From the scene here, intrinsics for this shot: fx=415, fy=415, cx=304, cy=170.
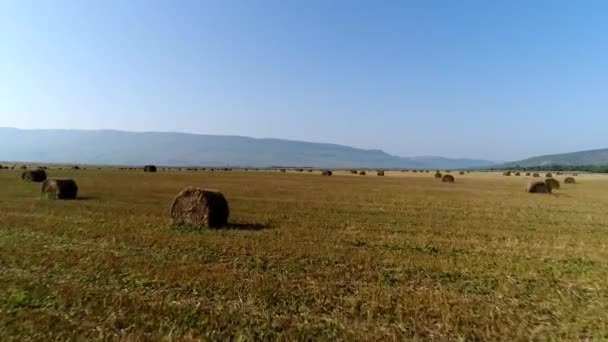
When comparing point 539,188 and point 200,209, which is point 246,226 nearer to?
point 200,209

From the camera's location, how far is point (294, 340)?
5.98 metres

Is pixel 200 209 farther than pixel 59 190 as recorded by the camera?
No

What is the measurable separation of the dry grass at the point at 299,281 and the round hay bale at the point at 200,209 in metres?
1.12

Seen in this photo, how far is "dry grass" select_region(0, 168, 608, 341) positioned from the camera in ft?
21.2

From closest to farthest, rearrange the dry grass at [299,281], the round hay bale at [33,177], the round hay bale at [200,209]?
the dry grass at [299,281] → the round hay bale at [200,209] → the round hay bale at [33,177]

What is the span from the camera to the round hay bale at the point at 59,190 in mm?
24906

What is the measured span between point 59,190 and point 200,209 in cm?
1359

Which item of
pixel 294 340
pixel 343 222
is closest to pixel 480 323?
pixel 294 340

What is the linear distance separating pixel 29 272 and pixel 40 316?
3.00 metres

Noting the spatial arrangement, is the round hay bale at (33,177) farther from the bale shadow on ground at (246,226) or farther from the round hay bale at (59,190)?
the bale shadow on ground at (246,226)

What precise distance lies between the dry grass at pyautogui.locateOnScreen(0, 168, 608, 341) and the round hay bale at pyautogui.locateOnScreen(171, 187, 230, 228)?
1120 millimetres

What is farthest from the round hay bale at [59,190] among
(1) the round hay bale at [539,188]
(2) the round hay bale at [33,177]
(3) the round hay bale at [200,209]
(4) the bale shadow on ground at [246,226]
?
(1) the round hay bale at [539,188]

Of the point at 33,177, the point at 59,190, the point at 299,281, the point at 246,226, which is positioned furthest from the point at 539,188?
the point at 33,177

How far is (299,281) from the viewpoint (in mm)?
8805
